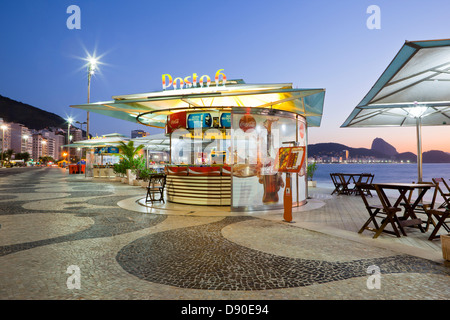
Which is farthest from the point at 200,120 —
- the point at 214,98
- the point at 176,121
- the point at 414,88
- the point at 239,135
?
the point at 414,88

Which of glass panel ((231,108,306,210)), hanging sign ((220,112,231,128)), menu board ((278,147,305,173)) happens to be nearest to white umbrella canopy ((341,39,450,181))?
menu board ((278,147,305,173))

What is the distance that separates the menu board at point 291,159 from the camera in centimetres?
602

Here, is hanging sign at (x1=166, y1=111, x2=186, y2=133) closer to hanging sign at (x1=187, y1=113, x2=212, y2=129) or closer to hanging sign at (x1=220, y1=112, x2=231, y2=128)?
hanging sign at (x1=187, y1=113, x2=212, y2=129)

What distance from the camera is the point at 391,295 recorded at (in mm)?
2596

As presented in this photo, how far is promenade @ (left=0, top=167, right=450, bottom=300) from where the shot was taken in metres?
2.69

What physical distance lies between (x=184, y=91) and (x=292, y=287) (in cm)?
644

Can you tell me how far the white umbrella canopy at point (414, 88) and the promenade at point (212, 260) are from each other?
3558mm

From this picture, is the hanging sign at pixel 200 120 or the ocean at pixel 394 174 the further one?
the ocean at pixel 394 174

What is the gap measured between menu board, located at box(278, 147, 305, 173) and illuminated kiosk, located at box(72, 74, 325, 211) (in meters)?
0.22

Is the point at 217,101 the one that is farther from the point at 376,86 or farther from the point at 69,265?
the point at 69,265

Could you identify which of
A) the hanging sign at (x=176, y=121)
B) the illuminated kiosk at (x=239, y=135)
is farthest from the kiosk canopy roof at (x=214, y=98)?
the hanging sign at (x=176, y=121)

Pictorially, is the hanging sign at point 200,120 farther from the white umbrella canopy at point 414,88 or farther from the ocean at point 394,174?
the ocean at point 394,174
